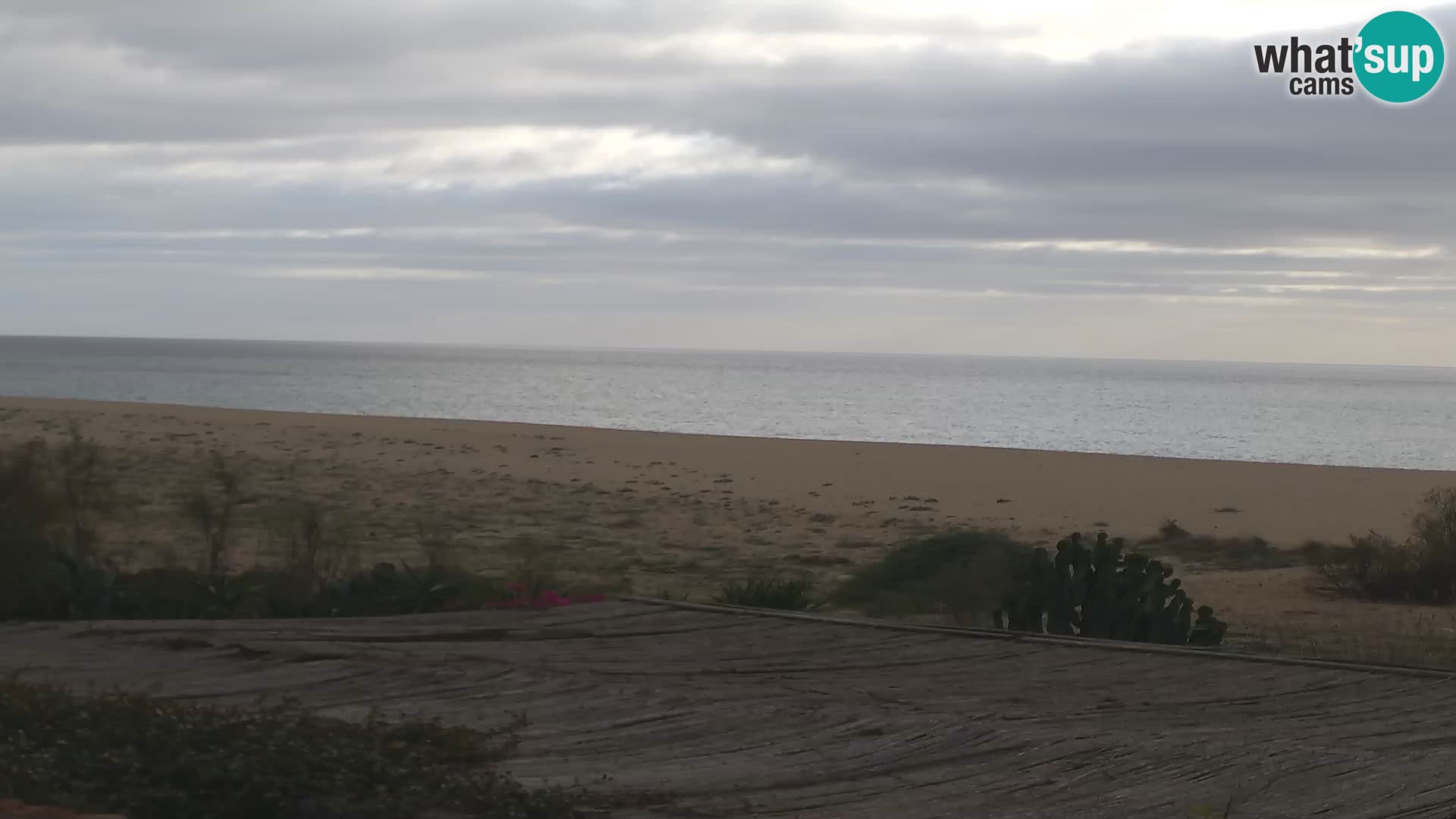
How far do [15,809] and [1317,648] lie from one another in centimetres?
865

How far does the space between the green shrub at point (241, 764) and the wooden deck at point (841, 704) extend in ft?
1.39

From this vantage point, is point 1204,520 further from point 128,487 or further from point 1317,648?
point 128,487

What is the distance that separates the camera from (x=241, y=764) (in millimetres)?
4562

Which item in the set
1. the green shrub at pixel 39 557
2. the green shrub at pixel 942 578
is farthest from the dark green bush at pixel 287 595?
the green shrub at pixel 942 578

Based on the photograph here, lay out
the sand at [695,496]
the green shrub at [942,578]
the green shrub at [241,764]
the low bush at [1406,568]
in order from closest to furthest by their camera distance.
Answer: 1. the green shrub at [241,764]
2. the green shrub at [942,578]
3. the low bush at [1406,568]
4. the sand at [695,496]

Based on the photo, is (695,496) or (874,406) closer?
(695,496)

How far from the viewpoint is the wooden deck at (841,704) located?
4.91 m

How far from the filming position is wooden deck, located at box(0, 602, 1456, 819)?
16.1 feet

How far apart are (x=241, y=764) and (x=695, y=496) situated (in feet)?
60.7

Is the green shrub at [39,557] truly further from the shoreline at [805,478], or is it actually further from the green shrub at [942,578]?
the shoreline at [805,478]

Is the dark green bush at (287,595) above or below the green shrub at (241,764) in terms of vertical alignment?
below

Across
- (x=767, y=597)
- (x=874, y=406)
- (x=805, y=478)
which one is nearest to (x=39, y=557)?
(x=767, y=597)

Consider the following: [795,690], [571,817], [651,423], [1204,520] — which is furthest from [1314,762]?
[651,423]

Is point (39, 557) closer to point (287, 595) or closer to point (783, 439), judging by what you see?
point (287, 595)
